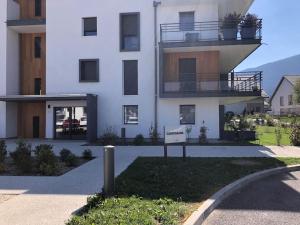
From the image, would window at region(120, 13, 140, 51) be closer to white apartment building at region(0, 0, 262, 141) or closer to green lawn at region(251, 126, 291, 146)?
white apartment building at region(0, 0, 262, 141)

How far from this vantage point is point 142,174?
10.0m

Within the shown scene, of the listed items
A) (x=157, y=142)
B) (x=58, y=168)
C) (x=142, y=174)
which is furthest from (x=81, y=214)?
(x=157, y=142)

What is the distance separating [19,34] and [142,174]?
20.5 metres

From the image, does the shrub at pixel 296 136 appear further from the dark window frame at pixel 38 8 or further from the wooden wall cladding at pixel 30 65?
the dark window frame at pixel 38 8

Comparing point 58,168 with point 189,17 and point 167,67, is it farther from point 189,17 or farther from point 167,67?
point 189,17

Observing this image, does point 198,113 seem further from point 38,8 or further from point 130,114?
point 38,8

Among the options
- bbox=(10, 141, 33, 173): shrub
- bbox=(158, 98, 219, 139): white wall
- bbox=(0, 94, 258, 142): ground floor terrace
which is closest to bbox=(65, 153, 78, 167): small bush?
bbox=(10, 141, 33, 173): shrub

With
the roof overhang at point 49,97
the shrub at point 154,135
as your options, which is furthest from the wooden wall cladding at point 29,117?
the shrub at point 154,135

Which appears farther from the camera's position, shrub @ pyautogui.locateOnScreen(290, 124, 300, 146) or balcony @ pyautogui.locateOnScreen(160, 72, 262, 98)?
balcony @ pyautogui.locateOnScreen(160, 72, 262, 98)

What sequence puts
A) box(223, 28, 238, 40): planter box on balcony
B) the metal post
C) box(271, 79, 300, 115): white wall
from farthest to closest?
1. box(271, 79, 300, 115): white wall
2. box(223, 28, 238, 40): planter box on balcony
3. the metal post

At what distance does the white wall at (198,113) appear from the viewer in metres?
22.6

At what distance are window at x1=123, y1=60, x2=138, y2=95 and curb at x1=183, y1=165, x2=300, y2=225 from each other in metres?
13.6

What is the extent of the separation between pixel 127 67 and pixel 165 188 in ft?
53.5

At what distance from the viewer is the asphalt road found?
6.47m
